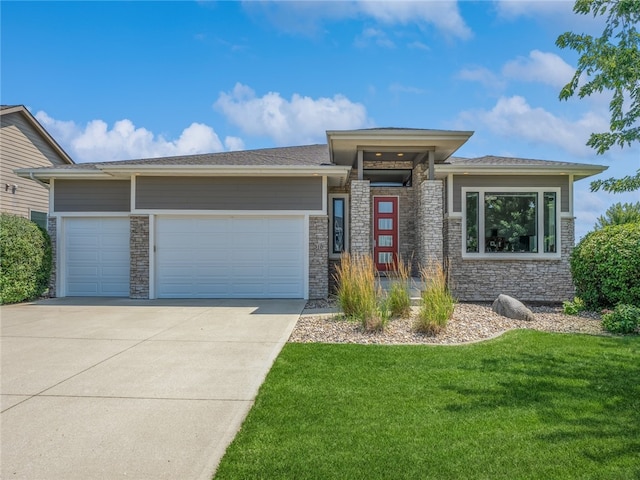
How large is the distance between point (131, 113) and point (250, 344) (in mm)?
11442

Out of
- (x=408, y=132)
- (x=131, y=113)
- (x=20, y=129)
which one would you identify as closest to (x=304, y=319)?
(x=408, y=132)

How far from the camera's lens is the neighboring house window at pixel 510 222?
10.4 m

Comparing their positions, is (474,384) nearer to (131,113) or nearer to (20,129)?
(131,113)

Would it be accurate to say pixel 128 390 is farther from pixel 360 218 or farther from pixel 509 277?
pixel 509 277

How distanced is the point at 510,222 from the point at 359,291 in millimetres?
5700

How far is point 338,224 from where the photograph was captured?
1204 centimetres

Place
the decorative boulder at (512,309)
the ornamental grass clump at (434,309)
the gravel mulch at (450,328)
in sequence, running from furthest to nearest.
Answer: the decorative boulder at (512,309) → the ornamental grass clump at (434,309) → the gravel mulch at (450,328)

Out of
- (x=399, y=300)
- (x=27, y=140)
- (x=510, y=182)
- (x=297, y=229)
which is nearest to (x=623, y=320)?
(x=399, y=300)

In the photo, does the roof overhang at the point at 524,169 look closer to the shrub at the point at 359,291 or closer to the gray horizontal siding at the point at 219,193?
the gray horizontal siding at the point at 219,193

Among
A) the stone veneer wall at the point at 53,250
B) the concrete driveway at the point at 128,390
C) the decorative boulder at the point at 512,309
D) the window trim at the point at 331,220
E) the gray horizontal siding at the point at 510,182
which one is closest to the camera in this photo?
the concrete driveway at the point at 128,390

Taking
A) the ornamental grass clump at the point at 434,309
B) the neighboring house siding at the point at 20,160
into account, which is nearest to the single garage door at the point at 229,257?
the ornamental grass clump at the point at 434,309

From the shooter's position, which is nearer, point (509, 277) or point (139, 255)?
point (509, 277)

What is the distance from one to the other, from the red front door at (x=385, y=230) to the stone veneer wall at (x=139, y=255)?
20.7 ft

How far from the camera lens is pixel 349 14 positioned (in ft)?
32.5
